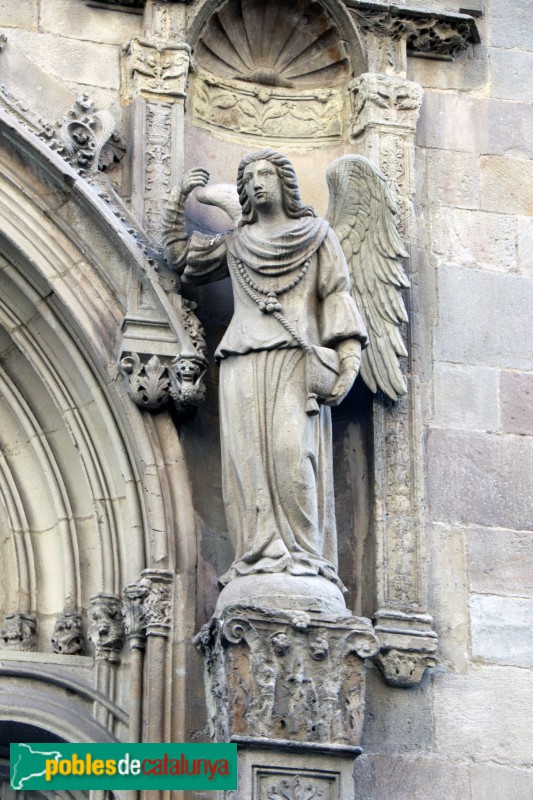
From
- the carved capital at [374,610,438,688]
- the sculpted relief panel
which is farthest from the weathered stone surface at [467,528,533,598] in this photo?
the sculpted relief panel

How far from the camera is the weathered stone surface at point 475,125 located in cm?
1122

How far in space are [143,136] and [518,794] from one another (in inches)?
157

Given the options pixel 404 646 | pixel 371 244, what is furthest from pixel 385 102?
pixel 404 646

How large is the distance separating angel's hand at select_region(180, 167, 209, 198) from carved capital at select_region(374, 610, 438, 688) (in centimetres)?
239

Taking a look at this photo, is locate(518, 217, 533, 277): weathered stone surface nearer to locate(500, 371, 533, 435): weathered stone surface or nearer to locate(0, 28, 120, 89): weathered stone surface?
locate(500, 371, 533, 435): weathered stone surface

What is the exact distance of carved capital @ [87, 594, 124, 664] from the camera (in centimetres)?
984

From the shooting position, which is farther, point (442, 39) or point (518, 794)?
Answer: point (442, 39)

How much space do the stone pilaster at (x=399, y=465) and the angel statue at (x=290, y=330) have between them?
24cm

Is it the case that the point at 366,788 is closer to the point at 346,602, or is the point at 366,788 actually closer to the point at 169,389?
the point at 346,602

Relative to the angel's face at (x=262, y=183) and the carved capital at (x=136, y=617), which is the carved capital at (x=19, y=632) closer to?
the carved capital at (x=136, y=617)

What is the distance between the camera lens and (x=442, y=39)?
11.4 m

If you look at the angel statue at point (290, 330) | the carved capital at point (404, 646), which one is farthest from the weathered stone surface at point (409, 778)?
the angel statue at point (290, 330)

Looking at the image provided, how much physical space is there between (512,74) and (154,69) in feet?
7.04

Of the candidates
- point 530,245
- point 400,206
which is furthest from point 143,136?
point 530,245
